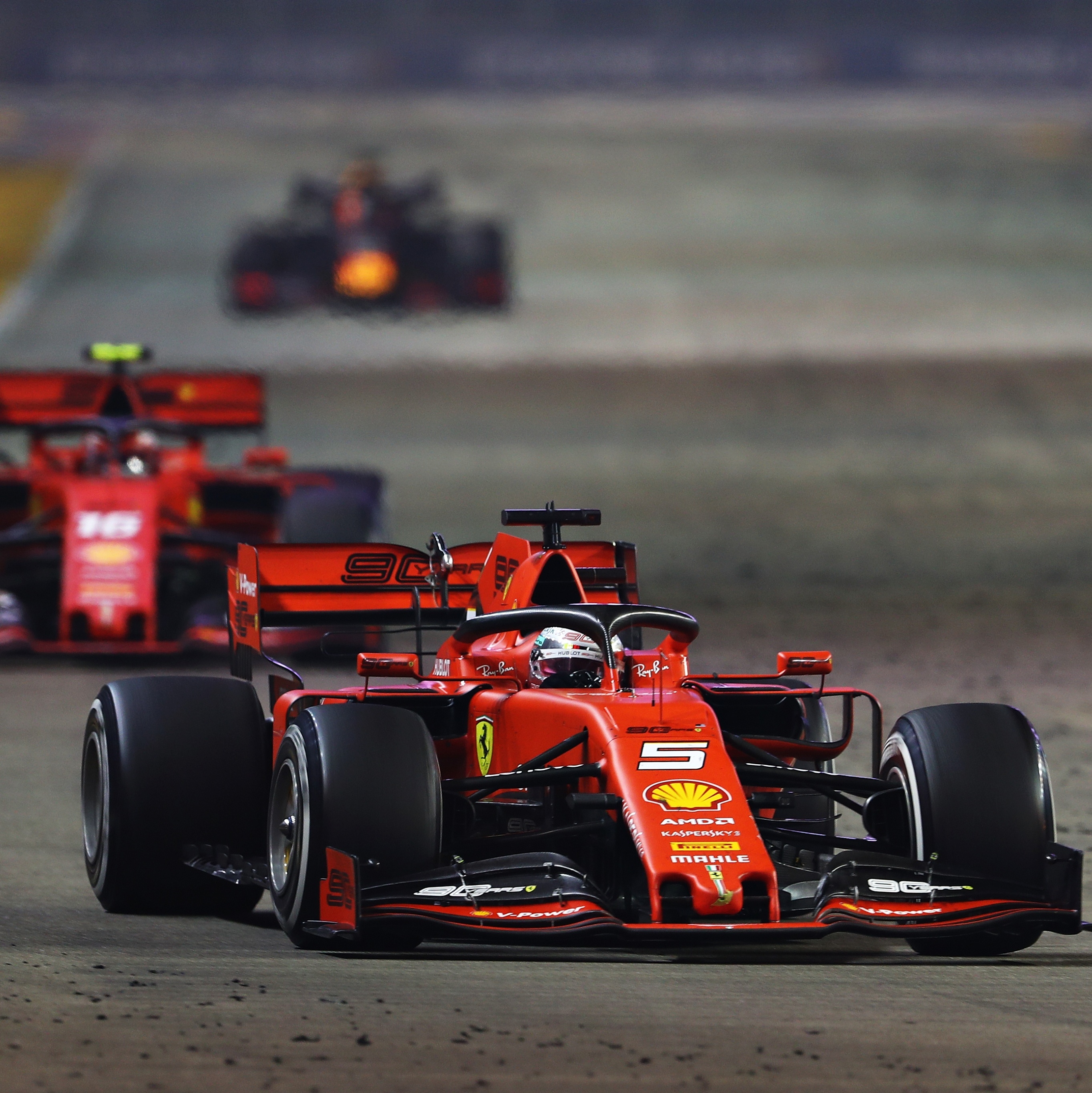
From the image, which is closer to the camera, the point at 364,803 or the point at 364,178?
the point at 364,803

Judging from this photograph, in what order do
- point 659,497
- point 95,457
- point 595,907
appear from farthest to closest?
point 659,497 → point 95,457 → point 595,907

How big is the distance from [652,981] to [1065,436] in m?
23.4

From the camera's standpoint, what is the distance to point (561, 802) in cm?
805

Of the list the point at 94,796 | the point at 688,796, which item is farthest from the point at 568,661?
the point at 94,796

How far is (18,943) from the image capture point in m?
7.80

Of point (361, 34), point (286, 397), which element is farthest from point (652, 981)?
point (361, 34)

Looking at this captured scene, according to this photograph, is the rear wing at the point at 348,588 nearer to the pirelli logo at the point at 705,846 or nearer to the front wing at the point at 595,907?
the front wing at the point at 595,907

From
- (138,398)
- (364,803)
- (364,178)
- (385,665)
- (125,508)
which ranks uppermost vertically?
(364,178)

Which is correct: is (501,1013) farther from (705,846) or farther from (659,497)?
(659,497)

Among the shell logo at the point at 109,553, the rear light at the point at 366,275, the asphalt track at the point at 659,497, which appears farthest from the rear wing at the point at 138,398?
the rear light at the point at 366,275

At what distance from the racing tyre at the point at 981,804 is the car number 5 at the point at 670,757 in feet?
2.70

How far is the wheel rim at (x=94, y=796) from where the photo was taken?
876 centimetres

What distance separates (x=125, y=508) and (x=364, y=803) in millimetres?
9334

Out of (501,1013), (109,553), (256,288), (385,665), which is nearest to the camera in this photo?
(501,1013)
